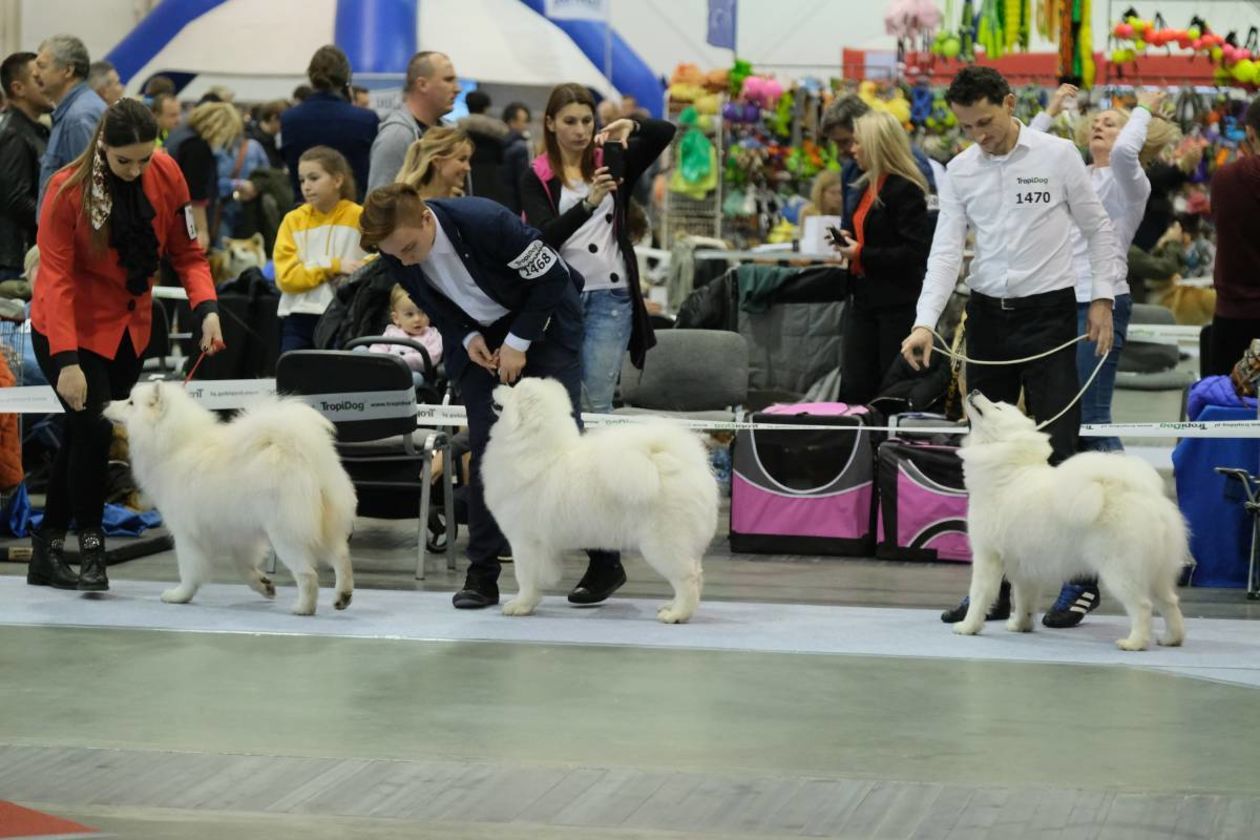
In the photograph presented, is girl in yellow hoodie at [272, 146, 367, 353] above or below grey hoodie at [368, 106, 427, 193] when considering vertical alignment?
Result: below

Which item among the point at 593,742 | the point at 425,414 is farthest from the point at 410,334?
the point at 593,742

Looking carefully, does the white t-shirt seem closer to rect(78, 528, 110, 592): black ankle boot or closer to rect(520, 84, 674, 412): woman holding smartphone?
rect(520, 84, 674, 412): woman holding smartphone

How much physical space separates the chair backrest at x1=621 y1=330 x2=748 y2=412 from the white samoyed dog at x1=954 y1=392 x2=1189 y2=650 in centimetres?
257

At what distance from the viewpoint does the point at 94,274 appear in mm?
5664

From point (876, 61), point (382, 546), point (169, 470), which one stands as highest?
point (876, 61)

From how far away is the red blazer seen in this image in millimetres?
5555

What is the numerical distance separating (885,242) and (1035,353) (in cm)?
208

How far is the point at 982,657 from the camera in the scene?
495cm

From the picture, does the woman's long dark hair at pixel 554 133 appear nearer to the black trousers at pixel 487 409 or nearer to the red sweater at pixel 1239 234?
the black trousers at pixel 487 409

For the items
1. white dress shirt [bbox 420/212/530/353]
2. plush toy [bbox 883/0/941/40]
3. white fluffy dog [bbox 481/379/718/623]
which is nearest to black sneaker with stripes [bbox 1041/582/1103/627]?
white fluffy dog [bbox 481/379/718/623]

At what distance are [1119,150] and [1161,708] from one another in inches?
103

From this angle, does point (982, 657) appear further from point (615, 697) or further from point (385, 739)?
point (385, 739)

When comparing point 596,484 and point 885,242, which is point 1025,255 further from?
point 885,242

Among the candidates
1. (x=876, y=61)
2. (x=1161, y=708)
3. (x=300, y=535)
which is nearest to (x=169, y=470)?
(x=300, y=535)
